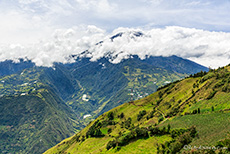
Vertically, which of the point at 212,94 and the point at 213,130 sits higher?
the point at 212,94

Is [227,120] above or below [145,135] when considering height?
above

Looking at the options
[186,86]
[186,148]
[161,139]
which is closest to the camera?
[186,148]

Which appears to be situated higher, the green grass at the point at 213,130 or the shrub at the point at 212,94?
the shrub at the point at 212,94

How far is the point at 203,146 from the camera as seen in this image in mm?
59250

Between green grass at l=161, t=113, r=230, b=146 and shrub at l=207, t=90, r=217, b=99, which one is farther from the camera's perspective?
shrub at l=207, t=90, r=217, b=99

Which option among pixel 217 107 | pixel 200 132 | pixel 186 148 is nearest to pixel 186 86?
pixel 217 107

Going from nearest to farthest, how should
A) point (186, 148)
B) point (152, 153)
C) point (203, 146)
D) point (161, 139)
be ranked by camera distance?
point (203, 146) < point (186, 148) < point (152, 153) < point (161, 139)

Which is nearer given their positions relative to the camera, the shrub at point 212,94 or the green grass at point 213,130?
the green grass at point 213,130

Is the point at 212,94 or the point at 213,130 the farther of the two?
the point at 212,94

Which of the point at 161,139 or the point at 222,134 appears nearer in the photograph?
the point at 222,134

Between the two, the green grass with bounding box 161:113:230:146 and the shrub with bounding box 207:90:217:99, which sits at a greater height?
the shrub with bounding box 207:90:217:99

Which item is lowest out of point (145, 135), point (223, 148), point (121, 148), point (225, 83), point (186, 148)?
point (121, 148)

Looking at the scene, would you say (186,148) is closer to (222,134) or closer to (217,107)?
(222,134)

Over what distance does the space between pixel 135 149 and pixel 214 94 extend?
70.1 meters
